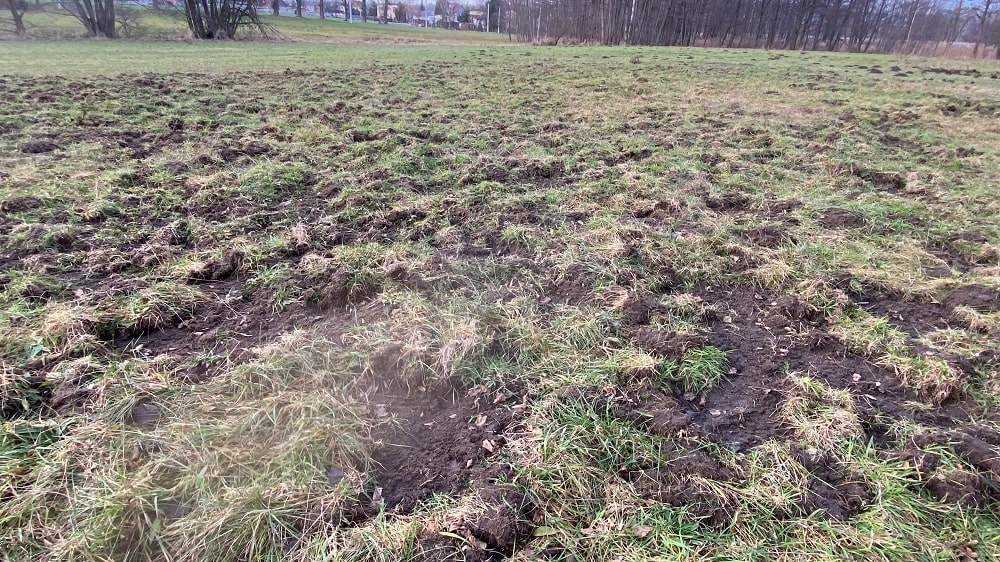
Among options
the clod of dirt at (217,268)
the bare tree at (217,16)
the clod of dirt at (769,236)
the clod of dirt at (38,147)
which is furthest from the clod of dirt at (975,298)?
the bare tree at (217,16)

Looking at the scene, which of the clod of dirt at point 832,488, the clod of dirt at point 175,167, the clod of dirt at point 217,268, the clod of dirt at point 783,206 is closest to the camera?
the clod of dirt at point 832,488

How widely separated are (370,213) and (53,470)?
2732 millimetres

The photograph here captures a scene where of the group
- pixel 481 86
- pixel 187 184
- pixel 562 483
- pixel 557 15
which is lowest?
pixel 562 483

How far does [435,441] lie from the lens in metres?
1.96

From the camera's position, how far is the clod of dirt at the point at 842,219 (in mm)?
4008

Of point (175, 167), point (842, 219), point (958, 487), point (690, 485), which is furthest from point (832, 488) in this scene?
Answer: point (175, 167)

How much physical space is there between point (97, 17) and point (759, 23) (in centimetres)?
4152

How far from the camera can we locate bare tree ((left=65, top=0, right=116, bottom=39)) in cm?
2459

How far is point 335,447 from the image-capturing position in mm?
1875

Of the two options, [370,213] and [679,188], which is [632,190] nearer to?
[679,188]

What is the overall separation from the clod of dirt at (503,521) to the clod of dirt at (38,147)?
6.82 meters

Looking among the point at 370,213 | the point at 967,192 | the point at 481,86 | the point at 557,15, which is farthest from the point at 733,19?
the point at 370,213

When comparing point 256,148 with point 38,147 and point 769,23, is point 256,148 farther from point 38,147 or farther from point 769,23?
point 769,23

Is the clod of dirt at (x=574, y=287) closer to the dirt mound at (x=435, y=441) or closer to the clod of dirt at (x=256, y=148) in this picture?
the dirt mound at (x=435, y=441)
